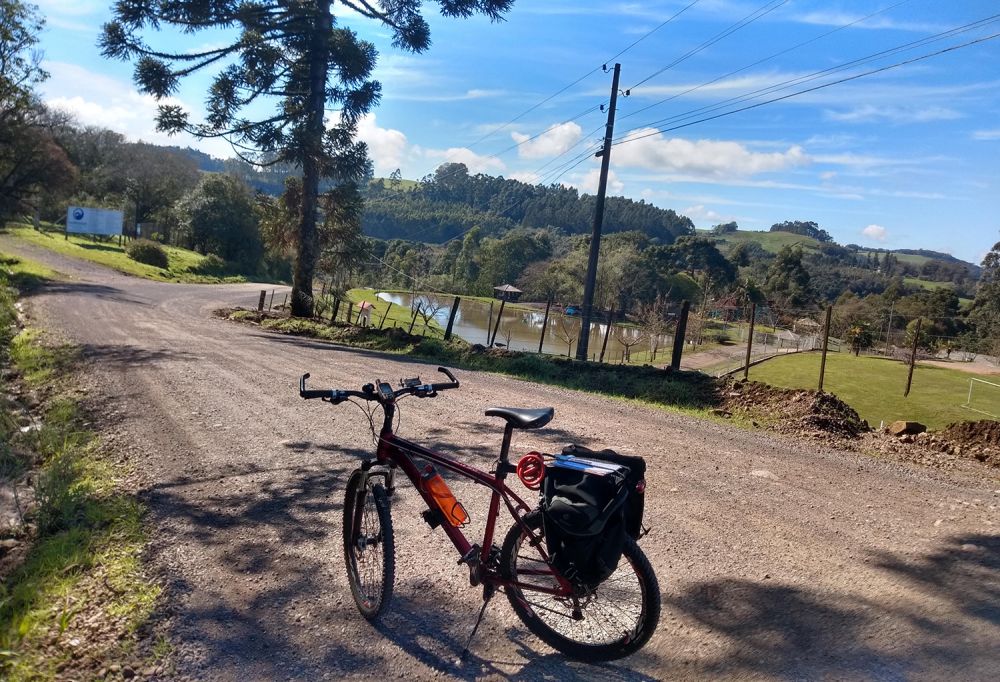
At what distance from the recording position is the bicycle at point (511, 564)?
9.68 ft

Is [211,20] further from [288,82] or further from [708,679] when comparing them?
[708,679]

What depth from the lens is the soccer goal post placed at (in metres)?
18.4

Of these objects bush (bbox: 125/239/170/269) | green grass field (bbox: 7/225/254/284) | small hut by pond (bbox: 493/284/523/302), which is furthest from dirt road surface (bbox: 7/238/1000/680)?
small hut by pond (bbox: 493/284/523/302)

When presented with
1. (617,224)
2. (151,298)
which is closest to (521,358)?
(151,298)

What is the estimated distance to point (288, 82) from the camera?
21125 millimetres

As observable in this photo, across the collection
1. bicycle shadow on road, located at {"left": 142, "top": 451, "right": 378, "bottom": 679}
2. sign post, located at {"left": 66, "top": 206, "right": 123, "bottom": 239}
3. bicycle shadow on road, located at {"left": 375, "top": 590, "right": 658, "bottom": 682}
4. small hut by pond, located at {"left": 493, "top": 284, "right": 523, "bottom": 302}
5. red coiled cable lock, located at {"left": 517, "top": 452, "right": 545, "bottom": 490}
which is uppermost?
sign post, located at {"left": 66, "top": 206, "right": 123, "bottom": 239}

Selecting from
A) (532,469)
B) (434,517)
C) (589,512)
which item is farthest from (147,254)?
(589,512)

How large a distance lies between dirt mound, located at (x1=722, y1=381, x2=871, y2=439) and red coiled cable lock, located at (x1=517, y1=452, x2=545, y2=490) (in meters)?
6.24

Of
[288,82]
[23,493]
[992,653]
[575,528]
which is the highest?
[288,82]

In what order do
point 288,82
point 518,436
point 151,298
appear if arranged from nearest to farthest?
point 518,436
point 288,82
point 151,298

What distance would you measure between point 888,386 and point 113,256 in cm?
4322

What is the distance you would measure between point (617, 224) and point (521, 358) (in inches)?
4585

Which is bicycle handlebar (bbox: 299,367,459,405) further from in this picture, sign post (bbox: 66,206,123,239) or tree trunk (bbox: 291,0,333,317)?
sign post (bbox: 66,206,123,239)

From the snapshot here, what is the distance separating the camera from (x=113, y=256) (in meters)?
42.3
